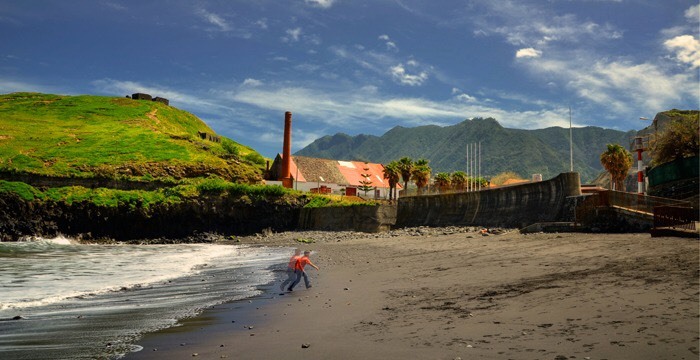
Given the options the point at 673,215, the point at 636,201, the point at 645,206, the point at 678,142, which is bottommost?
the point at 673,215

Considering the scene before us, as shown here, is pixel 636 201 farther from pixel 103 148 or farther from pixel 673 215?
pixel 103 148

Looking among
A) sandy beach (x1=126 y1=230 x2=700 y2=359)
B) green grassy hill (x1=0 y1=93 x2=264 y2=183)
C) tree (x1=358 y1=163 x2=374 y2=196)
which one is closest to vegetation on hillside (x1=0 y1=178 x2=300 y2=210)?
green grassy hill (x1=0 y1=93 x2=264 y2=183)

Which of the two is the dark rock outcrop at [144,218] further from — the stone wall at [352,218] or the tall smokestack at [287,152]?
the tall smokestack at [287,152]

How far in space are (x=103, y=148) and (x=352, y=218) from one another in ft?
170

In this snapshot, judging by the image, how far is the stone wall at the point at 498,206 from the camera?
26.8m

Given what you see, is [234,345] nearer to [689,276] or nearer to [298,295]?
[298,295]

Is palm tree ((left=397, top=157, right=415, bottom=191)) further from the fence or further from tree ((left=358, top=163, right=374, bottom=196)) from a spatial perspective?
the fence

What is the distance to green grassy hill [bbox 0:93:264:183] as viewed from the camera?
66.6 m

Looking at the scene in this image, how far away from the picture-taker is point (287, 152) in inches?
3327

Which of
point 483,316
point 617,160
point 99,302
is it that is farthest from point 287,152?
point 483,316

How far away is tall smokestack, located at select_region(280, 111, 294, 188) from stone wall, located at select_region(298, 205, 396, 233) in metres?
25.9

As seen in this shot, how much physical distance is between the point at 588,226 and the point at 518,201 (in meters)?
8.88

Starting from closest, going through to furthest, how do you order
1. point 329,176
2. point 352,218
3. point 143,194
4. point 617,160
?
point 352,218 < point 617,160 < point 143,194 < point 329,176

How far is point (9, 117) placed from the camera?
10794 cm
